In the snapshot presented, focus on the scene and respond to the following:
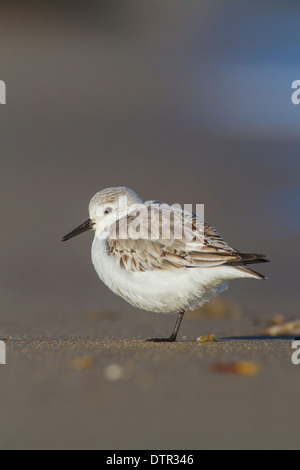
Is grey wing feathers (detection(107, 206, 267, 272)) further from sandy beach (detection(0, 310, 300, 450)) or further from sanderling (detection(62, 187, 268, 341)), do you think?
sandy beach (detection(0, 310, 300, 450))

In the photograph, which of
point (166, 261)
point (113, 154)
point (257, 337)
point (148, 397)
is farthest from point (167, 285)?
point (113, 154)

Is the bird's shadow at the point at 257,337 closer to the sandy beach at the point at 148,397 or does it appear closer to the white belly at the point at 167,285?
the white belly at the point at 167,285

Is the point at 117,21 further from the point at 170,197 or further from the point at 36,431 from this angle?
the point at 36,431

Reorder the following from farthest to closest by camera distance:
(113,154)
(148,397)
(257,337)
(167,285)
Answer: (113,154), (257,337), (167,285), (148,397)

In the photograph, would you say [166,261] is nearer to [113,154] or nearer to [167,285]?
[167,285]

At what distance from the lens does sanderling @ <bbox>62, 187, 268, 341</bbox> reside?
182 inches

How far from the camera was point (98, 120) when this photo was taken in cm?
1302

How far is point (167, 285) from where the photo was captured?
4.73 metres

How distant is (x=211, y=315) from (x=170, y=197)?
3.90 metres

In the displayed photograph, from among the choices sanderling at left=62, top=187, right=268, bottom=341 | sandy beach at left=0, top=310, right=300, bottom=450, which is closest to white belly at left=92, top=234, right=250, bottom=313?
sanderling at left=62, top=187, right=268, bottom=341

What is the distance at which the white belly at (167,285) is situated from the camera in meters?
4.68

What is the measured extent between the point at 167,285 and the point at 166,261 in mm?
146

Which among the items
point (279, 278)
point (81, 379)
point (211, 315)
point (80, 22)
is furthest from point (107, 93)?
point (81, 379)

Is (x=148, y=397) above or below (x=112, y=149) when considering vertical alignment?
below
